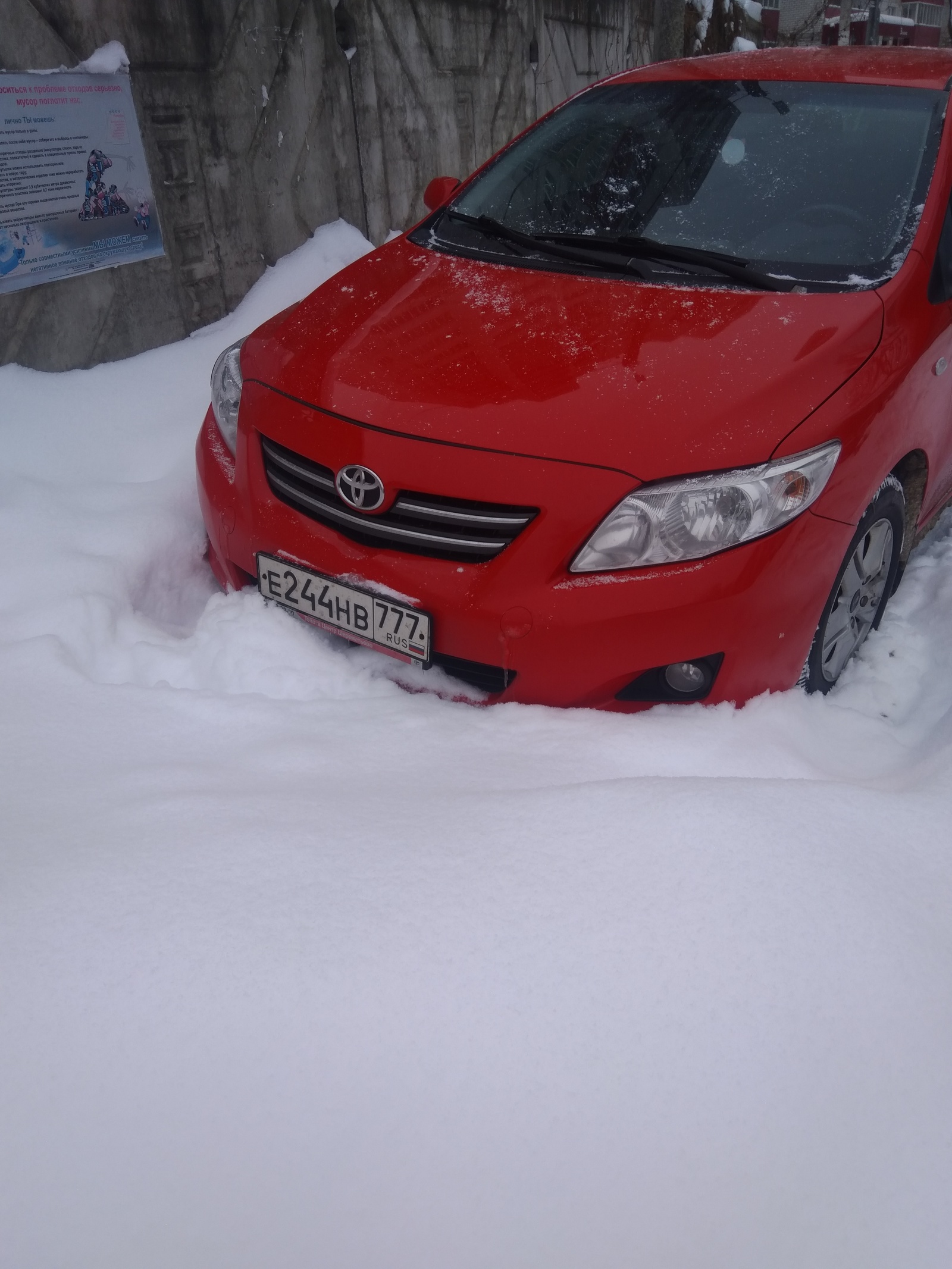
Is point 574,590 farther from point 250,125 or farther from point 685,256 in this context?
point 250,125

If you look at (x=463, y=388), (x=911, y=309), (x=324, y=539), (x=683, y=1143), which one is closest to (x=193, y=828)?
(x=324, y=539)

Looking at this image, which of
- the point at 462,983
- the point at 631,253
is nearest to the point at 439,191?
the point at 631,253

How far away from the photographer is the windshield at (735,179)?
2.27 meters

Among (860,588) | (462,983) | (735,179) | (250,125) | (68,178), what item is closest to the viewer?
(462,983)

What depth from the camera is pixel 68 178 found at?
11.1 ft

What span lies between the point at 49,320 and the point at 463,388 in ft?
7.77

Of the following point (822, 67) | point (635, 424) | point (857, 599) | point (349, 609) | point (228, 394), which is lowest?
point (857, 599)

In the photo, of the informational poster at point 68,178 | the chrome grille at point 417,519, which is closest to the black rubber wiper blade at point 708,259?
the chrome grille at point 417,519

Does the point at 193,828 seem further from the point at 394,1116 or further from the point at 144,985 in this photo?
the point at 394,1116

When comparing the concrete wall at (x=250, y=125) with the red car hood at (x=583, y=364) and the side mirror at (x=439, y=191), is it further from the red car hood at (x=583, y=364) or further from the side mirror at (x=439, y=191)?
the red car hood at (x=583, y=364)

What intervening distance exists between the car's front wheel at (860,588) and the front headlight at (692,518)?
33cm

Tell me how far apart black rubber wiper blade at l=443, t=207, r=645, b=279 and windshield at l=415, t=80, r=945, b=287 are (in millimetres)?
23

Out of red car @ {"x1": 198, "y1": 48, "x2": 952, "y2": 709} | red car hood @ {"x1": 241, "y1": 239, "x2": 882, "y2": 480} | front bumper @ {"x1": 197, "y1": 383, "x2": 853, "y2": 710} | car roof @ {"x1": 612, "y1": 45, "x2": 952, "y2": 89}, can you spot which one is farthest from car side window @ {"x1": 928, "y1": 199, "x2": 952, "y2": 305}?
front bumper @ {"x1": 197, "y1": 383, "x2": 853, "y2": 710}

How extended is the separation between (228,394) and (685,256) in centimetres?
122
